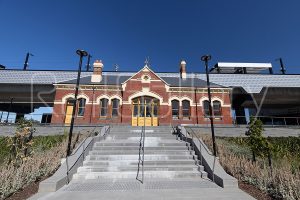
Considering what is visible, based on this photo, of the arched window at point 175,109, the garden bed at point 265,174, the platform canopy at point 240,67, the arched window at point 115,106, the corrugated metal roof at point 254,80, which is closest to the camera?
the garden bed at point 265,174

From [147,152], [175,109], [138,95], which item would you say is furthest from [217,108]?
[147,152]

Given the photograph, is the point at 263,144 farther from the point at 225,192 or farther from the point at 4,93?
the point at 4,93

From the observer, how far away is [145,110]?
21516 mm

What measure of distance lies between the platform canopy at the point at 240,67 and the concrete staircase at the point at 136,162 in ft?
87.0

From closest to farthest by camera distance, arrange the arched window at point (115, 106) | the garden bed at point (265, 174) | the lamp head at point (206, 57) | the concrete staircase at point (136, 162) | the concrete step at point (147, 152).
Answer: the garden bed at point (265, 174) < the concrete staircase at point (136, 162) < the concrete step at point (147, 152) < the lamp head at point (206, 57) < the arched window at point (115, 106)

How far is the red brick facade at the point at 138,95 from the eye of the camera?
69.9 feet

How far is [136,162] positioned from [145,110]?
1211 centimetres

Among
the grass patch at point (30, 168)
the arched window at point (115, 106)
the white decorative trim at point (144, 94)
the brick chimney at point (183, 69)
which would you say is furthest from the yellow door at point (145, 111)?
Result: the grass patch at point (30, 168)

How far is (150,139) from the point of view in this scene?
42.1 ft

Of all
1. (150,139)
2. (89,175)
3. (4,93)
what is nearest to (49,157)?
(89,175)

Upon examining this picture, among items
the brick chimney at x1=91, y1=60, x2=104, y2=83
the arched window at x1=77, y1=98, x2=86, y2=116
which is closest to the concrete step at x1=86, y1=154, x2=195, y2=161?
the arched window at x1=77, y1=98, x2=86, y2=116

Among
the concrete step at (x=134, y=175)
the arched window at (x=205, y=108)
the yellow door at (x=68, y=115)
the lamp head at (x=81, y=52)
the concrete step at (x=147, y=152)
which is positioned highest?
the lamp head at (x=81, y=52)

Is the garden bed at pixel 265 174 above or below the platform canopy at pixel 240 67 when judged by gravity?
below

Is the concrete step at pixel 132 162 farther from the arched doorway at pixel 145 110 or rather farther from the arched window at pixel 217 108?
the arched window at pixel 217 108
